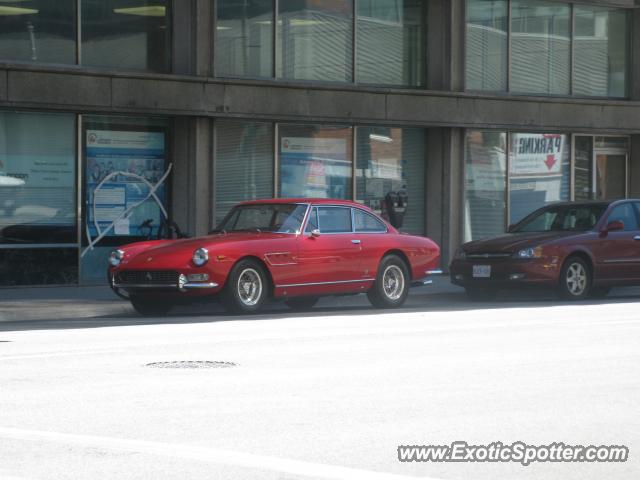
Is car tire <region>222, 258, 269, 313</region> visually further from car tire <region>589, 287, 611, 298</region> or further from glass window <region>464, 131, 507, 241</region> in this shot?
glass window <region>464, 131, 507, 241</region>

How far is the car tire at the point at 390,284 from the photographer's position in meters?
18.1

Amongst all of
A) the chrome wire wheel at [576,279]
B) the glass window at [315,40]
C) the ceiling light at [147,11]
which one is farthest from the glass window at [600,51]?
the ceiling light at [147,11]

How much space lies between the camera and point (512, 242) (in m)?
20.1

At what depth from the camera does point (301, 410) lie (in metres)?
8.19

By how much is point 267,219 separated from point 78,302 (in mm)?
2661

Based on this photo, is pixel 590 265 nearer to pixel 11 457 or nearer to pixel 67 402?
pixel 67 402

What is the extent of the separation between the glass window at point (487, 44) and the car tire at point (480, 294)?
6.14m

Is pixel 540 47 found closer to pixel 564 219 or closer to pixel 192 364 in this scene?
pixel 564 219

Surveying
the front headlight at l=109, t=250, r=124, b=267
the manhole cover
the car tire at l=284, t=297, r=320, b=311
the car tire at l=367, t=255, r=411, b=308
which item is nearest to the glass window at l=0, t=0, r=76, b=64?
the front headlight at l=109, t=250, r=124, b=267

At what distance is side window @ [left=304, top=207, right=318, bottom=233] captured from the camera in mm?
17281

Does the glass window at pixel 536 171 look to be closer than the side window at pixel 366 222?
No

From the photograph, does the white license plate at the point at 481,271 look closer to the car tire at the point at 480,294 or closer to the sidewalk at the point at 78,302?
the car tire at the point at 480,294

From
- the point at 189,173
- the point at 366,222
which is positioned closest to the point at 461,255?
the point at 366,222

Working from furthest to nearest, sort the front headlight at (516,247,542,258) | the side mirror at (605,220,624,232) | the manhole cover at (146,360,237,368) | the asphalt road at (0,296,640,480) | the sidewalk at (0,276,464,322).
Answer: the side mirror at (605,220,624,232) < the front headlight at (516,247,542,258) < the sidewalk at (0,276,464,322) < the manhole cover at (146,360,237,368) < the asphalt road at (0,296,640,480)
